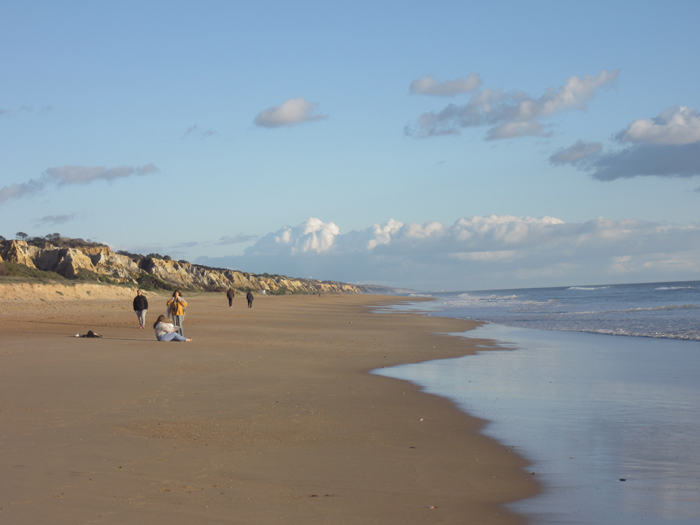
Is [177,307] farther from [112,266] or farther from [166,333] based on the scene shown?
[112,266]

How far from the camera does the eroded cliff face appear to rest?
54.8 m

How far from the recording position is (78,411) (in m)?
7.64

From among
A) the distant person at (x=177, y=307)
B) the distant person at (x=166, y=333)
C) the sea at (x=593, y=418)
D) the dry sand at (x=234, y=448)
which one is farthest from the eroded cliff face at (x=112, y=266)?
the sea at (x=593, y=418)

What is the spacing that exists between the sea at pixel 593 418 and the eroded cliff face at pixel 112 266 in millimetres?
49706

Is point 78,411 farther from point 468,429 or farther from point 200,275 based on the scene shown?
point 200,275

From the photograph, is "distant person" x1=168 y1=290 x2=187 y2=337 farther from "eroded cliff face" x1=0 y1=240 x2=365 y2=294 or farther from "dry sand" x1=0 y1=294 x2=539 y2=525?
"eroded cliff face" x1=0 y1=240 x2=365 y2=294

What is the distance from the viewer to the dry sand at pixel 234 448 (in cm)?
450

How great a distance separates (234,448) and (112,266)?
64.5 metres

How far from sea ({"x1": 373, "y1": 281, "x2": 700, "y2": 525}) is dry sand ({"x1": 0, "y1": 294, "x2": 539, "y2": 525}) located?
411 millimetres

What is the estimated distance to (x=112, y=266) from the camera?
2557 inches

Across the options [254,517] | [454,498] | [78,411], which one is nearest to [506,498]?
[454,498]

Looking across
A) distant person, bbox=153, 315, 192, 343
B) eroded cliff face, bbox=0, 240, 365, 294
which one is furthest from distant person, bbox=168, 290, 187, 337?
eroded cliff face, bbox=0, 240, 365, 294

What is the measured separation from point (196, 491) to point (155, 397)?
439cm

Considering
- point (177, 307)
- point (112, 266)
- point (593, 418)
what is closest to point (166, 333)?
point (177, 307)
